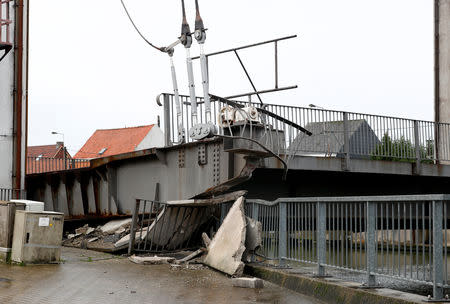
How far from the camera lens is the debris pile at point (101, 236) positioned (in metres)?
14.5

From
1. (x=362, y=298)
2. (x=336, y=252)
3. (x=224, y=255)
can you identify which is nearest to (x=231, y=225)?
(x=224, y=255)

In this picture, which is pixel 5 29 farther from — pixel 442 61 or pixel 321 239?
pixel 442 61

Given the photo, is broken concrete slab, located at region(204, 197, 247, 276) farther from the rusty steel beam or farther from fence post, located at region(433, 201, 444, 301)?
the rusty steel beam

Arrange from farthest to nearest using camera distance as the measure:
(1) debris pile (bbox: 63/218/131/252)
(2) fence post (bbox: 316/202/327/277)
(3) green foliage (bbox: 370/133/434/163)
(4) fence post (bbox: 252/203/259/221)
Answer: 1. (3) green foliage (bbox: 370/133/434/163)
2. (1) debris pile (bbox: 63/218/131/252)
3. (4) fence post (bbox: 252/203/259/221)
4. (2) fence post (bbox: 316/202/327/277)

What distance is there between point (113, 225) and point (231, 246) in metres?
5.84

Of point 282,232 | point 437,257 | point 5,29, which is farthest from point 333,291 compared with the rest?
point 5,29

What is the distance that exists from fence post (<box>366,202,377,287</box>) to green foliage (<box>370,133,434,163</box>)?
34.0ft

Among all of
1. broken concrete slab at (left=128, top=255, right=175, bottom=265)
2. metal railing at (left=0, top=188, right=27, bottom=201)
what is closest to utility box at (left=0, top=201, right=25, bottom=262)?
broken concrete slab at (left=128, top=255, right=175, bottom=265)

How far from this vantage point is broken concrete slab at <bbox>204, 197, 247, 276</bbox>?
10.5m

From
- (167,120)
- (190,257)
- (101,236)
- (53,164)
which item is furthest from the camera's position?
(53,164)

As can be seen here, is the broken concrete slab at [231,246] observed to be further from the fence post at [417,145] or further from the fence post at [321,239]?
the fence post at [417,145]

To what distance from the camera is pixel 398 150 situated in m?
18.9

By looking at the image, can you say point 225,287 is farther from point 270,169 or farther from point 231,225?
point 270,169

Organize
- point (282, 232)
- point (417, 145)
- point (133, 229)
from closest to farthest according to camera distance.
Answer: point (282, 232), point (133, 229), point (417, 145)
